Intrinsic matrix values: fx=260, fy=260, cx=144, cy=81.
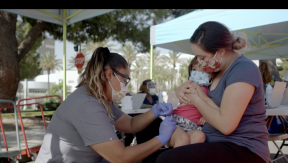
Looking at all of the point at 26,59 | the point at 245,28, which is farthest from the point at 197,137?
the point at 26,59

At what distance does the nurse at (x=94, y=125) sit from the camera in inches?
60.3

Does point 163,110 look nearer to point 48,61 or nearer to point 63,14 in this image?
point 63,14

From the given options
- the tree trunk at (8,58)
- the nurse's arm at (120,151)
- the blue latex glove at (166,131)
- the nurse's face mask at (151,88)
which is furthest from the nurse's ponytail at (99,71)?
the tree trunk at (8,58)

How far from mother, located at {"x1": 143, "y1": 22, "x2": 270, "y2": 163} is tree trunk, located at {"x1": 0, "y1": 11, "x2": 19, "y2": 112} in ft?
21.7

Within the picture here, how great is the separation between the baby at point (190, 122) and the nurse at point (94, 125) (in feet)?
0.22

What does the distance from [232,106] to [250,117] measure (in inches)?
6.7

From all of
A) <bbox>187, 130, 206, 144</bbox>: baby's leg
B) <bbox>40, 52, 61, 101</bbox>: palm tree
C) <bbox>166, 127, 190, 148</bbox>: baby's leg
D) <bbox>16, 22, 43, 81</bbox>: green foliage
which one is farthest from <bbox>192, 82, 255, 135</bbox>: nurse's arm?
<bbox>40, 52, 61, 101</bbox>: palm tree

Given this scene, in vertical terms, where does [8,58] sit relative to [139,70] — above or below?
above

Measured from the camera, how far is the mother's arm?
1345 mm

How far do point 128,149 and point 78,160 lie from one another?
37 cm

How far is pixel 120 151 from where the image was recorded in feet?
5.03

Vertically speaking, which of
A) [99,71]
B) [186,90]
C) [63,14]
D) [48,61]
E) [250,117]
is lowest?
[250,117]

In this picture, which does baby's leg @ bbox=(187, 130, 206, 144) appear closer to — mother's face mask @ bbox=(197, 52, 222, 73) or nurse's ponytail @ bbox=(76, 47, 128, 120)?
mother's face mask @ bbox=(197, 52, 222, 73)
